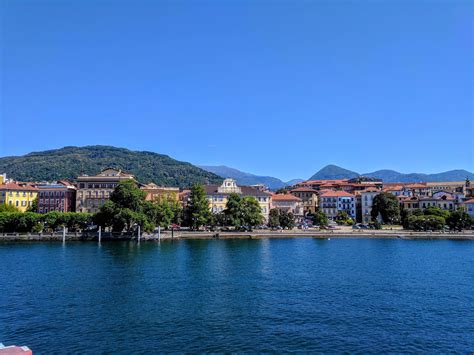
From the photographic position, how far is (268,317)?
27.3 m

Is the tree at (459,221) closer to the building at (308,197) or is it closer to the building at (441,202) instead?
the building at (441,202)

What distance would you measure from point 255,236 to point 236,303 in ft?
176

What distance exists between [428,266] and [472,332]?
25188 millimetres

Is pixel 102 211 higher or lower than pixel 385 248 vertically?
higher

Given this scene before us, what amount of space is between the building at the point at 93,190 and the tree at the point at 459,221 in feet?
247

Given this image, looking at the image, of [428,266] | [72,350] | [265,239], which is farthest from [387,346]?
[265,239]

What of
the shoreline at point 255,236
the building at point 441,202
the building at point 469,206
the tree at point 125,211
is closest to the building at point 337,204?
the building at point 441,202

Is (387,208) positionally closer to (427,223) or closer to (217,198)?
(427,223)

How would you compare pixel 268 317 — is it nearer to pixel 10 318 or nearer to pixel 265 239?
pixel 10 318

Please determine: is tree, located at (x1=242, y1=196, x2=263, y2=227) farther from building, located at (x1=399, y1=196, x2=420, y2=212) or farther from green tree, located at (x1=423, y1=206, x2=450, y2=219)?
building, located at (x1=399, y1=196, x2=420, y2=212)

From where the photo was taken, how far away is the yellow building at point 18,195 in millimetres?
100812

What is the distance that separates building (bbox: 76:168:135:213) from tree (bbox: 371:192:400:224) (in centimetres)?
6403

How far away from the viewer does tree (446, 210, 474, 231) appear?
92.9 metres

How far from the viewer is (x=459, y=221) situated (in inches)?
3654
